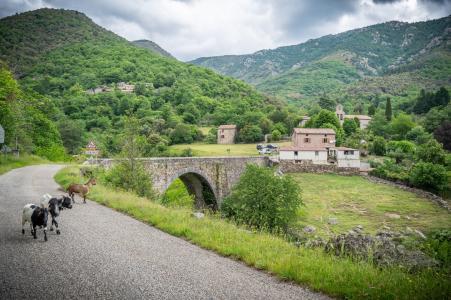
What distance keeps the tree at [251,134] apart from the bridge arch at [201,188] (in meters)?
37.6

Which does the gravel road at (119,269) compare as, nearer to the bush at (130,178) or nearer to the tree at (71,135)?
the bush at (130,178)

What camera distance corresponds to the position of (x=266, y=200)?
2839cm

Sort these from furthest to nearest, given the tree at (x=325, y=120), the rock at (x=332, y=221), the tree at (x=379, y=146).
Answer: the tree at (x=325, y=120) → the tree at (x=379, y=146) → the rock at (x=332, y=221)

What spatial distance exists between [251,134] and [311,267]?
233 feet

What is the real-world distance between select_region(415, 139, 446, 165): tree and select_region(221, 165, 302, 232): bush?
109ft

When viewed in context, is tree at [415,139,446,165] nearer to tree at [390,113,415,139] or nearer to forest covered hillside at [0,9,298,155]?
tree at [390,113,415,139]

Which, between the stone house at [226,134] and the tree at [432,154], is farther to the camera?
the stone house at [226,134]

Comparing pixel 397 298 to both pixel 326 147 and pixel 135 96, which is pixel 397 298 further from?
pixel 135 96

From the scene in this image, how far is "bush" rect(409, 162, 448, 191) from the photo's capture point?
41.9m

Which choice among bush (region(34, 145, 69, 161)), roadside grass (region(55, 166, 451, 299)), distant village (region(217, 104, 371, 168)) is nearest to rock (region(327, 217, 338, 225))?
roadside grass (region(55, 166, 451, 299))

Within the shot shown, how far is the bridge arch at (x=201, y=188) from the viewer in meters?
37.7

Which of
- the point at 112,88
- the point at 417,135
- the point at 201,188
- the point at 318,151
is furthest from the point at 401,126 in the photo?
the point at 112,88

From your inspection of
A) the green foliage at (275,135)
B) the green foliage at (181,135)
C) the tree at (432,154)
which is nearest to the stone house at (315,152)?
the tree at (432,154)

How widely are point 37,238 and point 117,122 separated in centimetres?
6833
